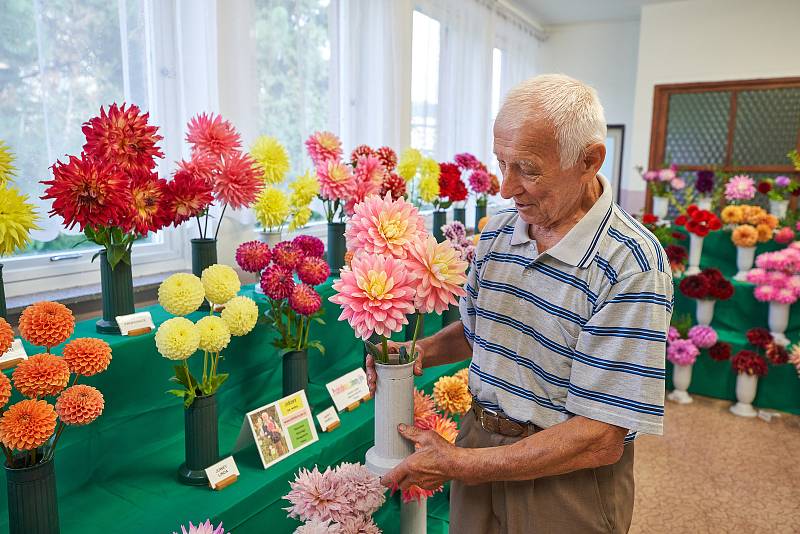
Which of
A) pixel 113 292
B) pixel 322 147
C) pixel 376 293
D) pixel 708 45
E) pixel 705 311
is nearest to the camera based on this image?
pixel 376 293

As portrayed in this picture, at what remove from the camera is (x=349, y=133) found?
3.38 m

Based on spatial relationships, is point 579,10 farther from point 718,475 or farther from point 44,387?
point 44,387

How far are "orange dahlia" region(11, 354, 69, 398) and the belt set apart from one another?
2.51 feet

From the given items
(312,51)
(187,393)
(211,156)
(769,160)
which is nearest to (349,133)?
(312,51)

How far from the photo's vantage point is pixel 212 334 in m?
1.31

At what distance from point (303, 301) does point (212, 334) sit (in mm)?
348

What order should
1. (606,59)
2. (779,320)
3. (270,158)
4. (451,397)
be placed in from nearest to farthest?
(451,397), (270,158), (779,320), (606,59)

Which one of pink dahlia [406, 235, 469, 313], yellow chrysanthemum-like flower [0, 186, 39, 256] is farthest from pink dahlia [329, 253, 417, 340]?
yellow chrysanthemum-like flower [0, 186, 39, 256]

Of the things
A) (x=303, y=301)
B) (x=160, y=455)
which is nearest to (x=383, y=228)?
(x=303, y=301)

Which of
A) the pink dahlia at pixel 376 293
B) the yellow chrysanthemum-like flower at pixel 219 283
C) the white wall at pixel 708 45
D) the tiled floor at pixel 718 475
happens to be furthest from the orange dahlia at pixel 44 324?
the white wall at pixel 708 45

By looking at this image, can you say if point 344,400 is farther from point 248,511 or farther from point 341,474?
point 341,474

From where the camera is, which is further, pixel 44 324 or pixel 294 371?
pixel 294 371

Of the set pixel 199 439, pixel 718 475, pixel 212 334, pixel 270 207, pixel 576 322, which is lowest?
pixel 718 475

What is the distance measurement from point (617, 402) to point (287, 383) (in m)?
1.02
